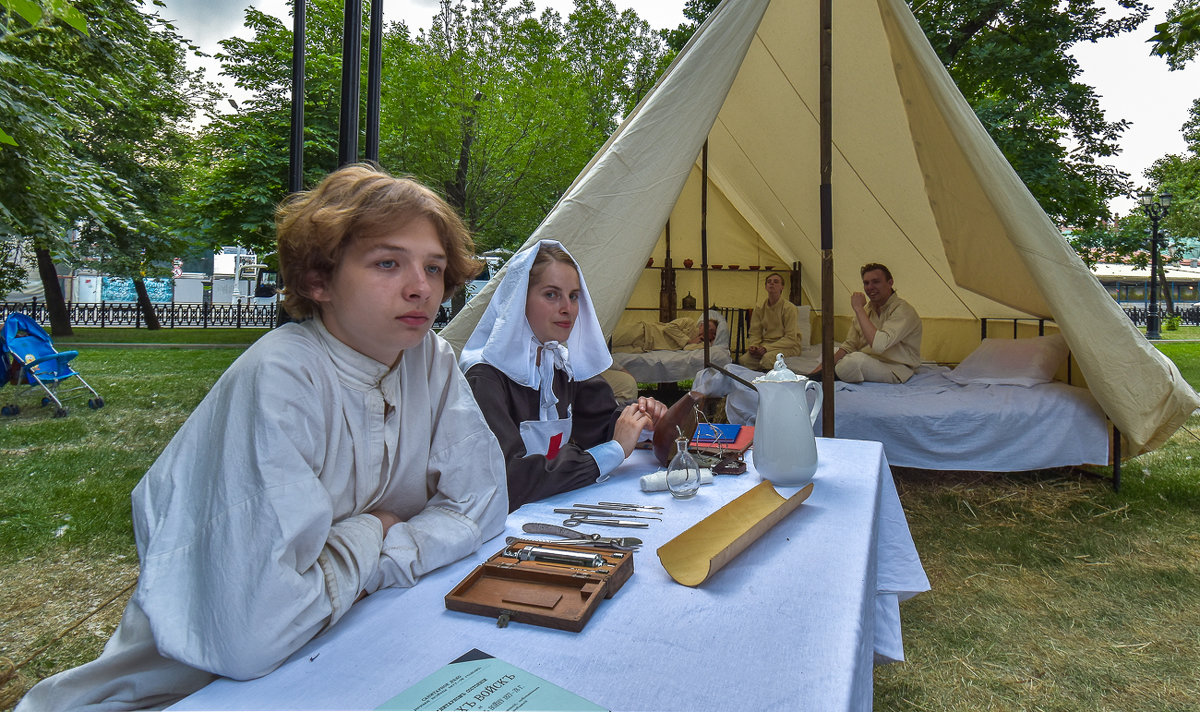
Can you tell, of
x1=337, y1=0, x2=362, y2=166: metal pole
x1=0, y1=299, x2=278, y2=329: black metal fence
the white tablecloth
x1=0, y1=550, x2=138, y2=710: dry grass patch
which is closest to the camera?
the white tablecloth

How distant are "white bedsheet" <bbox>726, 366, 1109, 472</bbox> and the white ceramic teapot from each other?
7.67 ft

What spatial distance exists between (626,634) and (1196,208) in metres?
23.2

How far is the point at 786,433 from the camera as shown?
1.65 metres

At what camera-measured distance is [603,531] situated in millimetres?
1334

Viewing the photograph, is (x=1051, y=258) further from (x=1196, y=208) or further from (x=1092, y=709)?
(x=1196, y=208)

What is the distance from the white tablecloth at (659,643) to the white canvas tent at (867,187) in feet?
7.24

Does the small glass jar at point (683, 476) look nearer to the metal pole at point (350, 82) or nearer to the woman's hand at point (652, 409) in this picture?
the woman's hand at point (652, 409)

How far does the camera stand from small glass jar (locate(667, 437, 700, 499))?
1.57 meters

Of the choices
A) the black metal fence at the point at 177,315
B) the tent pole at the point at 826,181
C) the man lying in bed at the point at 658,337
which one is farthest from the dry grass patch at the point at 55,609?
the black metal fence at the point at 177,315

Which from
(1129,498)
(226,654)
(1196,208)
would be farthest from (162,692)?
(1196,208)

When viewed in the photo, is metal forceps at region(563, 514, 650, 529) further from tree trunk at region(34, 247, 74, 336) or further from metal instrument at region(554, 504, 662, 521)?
tree trunk at region(34, 247, 74, 336)

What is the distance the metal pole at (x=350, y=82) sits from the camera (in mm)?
2322

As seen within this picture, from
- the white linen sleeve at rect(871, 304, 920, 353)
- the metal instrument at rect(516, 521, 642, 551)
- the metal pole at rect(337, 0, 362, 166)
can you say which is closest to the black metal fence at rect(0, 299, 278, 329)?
the white linen sleeve at rect(871, 304, 920, 353)

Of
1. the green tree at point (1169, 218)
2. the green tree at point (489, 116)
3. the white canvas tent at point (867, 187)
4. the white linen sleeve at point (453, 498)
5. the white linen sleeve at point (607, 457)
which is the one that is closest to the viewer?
the white linen sleeve at point (453, 498)
